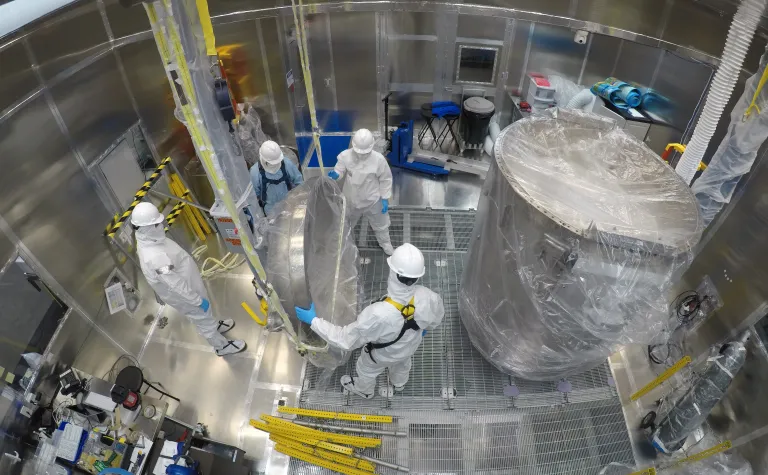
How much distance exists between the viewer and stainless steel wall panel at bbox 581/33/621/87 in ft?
14.9

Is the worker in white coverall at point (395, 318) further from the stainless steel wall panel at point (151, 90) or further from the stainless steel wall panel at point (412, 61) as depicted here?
the stainless steel wall panel at point (412, 61)

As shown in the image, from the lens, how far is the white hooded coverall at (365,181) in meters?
3.79

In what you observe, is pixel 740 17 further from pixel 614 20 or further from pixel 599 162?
pixel 614 20

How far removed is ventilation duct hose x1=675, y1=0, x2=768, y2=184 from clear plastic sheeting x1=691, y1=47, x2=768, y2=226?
0.10 m

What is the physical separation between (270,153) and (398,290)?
6.02 feet

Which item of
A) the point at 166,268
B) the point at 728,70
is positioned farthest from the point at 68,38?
the point at 728,70

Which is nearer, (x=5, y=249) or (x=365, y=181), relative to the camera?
(x=5, y=249)

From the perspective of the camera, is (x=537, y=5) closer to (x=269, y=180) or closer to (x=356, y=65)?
(x=356, y=65)

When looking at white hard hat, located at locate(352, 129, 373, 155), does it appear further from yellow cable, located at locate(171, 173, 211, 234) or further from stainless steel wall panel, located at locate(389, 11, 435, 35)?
stainless steel wall panel, located at locate(389, 11, 435, 35)

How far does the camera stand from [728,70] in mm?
2678

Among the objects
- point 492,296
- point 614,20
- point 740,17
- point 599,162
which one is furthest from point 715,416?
point 614,20

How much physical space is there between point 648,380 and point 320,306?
2821 mm

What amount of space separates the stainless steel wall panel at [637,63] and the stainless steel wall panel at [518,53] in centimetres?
105

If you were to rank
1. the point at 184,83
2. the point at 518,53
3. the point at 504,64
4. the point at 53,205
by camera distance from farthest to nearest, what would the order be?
1. the point at 504,64
2. the point at 518,53
3. the point at 53,205
4. the point at 184,83
